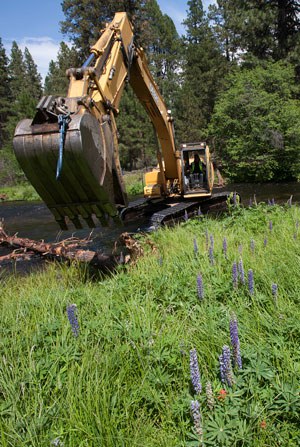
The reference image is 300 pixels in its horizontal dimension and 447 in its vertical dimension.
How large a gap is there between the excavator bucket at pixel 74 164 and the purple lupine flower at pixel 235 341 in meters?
3.17

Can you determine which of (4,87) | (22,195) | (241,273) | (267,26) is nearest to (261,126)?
(267,26)

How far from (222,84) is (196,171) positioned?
27.7 m

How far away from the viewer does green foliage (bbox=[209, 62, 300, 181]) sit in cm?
2161

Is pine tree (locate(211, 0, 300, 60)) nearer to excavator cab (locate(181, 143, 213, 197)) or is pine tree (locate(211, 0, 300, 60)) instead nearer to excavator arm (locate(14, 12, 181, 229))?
excavator cab (locate(181, 143, 213, 197))

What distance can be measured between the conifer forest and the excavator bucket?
18427 mm

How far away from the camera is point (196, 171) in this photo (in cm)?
1159

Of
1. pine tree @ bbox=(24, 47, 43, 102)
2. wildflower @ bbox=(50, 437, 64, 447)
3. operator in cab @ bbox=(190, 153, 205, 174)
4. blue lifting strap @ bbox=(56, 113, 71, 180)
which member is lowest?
wildflower @ bbox=(50, 437, 64, 447)

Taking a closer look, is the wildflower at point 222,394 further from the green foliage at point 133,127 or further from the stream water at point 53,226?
the green foliage at point 133,127

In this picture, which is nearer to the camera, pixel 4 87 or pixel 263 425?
pixel 263 425

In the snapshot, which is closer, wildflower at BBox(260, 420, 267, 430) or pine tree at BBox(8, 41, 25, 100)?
wildflower at BBox(260, 420, 267, 430)

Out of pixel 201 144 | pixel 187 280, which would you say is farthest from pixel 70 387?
pixel 201 144

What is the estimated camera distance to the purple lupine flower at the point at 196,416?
6.19 feet

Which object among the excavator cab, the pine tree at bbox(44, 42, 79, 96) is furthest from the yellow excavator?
the pine tree at bbox(44, 42, 79, 96)

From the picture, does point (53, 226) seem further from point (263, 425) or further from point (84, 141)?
point (263, 425)
